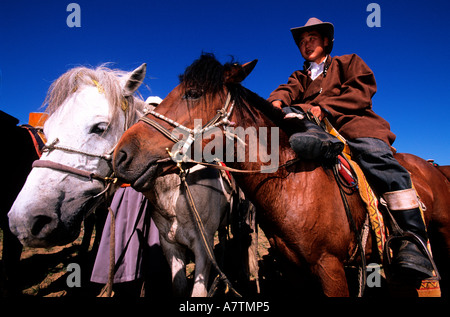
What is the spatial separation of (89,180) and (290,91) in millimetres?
2658

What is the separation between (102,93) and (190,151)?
1456mm

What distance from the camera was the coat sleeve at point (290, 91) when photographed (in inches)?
98.1

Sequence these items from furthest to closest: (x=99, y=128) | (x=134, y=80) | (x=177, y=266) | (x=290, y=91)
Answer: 1. (x=177, y=266)
2. (x=290, y=91)
3. (x=134, y=80)
4. (x=99, y=128)

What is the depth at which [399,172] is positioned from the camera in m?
1.88

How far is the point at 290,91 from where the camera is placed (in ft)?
8.59

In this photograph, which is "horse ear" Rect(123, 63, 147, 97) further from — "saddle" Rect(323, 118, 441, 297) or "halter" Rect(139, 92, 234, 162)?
"saddle" Rect(323, 118, 441, 297)

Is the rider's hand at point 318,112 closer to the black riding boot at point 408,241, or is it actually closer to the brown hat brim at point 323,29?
the black riding boot at point 408,241

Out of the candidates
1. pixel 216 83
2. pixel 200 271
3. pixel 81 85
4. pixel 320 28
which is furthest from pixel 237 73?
pixel 200 271

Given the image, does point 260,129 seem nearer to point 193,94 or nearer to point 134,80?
point 193,94

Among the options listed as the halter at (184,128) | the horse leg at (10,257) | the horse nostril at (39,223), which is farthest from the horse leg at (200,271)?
the horse leg at (10,257)

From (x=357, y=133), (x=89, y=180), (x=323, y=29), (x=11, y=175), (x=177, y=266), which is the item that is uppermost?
(x=323, y=29)

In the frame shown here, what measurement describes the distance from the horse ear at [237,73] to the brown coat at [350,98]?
0.71 meters
